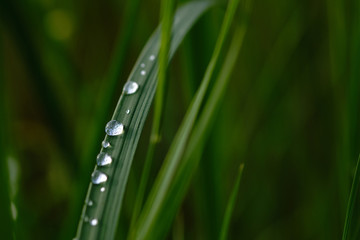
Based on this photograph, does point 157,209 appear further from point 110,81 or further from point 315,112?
point 315,112

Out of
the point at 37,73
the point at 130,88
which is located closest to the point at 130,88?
the point at 130,88

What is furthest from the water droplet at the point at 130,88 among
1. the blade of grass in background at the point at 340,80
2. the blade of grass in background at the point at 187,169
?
the blade of grass in background at the point at 340,80

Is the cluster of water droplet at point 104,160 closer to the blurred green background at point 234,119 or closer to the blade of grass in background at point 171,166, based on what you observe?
the blade of grass in background at point 171,166

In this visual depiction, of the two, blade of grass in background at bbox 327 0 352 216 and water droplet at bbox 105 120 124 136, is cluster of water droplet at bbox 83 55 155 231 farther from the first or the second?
blade of grass in background at bbox 327 0 352 216

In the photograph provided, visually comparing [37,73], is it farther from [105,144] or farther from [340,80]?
[340,80]

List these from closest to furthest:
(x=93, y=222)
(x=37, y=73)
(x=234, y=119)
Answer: (x=93, y=222) → (x=37, y=73) → (x=234, y=119)

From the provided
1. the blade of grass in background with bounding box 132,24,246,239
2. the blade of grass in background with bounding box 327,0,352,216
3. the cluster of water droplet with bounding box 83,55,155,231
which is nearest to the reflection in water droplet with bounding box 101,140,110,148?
the cluster of water droplet with bounding box 83,55,155,231

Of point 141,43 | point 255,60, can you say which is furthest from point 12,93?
point 255,60
